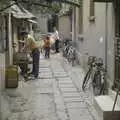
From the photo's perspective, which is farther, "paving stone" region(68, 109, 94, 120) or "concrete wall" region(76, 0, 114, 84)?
"concrete wall" region(76, 0, 114, 84)

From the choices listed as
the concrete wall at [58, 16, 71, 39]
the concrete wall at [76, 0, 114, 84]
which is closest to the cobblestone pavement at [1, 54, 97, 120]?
the concrete wall at [76, 0, 114, 84]

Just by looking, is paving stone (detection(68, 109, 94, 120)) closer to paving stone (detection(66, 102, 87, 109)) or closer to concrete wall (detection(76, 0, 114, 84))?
paving stone (detection(66, 102, 87, 109))

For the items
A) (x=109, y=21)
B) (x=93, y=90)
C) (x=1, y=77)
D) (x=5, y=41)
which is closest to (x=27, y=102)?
(x=1, y=77)

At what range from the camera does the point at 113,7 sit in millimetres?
10242

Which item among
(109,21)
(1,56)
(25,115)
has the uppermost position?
(109,21)

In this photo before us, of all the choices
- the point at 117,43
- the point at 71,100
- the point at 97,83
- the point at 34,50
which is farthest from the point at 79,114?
the point at 34,50

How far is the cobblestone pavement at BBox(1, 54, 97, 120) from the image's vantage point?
9.31 m

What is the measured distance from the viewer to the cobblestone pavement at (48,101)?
9.31m

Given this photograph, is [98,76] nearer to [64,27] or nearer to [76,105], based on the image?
[76,105]

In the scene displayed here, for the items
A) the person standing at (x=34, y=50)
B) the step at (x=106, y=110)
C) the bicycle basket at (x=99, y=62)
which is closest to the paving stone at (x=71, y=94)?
the bicycle basket at (x=99, y=62)

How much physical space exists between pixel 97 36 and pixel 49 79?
288cm

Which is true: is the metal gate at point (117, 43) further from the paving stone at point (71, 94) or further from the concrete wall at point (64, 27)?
the concrete wall at point (64, 27)

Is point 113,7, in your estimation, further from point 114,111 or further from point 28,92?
point 28,92

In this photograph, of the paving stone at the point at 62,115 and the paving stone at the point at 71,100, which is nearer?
the paving stone at the point at 62,115
